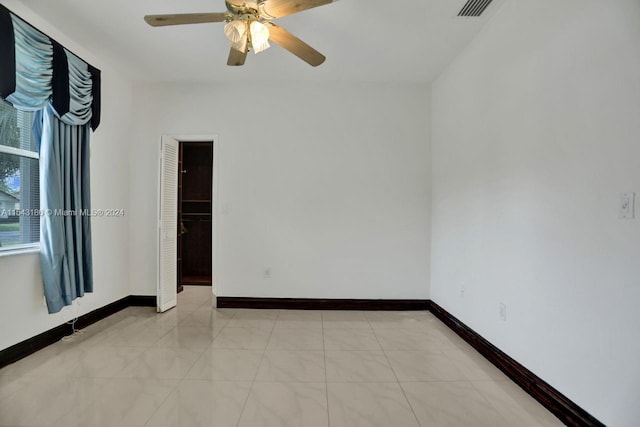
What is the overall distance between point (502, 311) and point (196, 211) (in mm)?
4799

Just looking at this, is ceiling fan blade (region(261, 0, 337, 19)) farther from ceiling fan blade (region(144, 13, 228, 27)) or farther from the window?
the window

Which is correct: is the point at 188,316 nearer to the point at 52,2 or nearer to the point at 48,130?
the point at 48,130

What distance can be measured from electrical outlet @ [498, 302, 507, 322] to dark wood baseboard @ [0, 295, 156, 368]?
3.77 m

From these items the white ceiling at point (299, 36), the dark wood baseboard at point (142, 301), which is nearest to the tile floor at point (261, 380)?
the dark wood baseboard at point (142, 301)

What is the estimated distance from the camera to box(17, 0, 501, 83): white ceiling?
2289 millimetres

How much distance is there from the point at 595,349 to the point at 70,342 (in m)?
3.90

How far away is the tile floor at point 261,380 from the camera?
67.7 inches

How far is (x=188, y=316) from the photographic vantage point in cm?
338

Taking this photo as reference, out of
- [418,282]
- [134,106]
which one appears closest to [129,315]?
[134,106]

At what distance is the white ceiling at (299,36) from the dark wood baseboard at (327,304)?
107 inches

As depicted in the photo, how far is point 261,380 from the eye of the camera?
2.09 meters

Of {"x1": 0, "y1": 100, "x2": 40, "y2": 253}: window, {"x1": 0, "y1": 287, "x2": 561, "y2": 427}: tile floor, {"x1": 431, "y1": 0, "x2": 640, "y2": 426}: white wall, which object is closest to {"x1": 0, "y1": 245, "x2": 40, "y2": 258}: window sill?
{"x1": 0, "y1": 100, "x2": 40, "y2": 253}: window

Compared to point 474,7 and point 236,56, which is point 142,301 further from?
point 474,7

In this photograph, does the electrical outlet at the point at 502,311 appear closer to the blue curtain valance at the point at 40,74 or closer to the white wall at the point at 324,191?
the white wall at the point at 324,191
